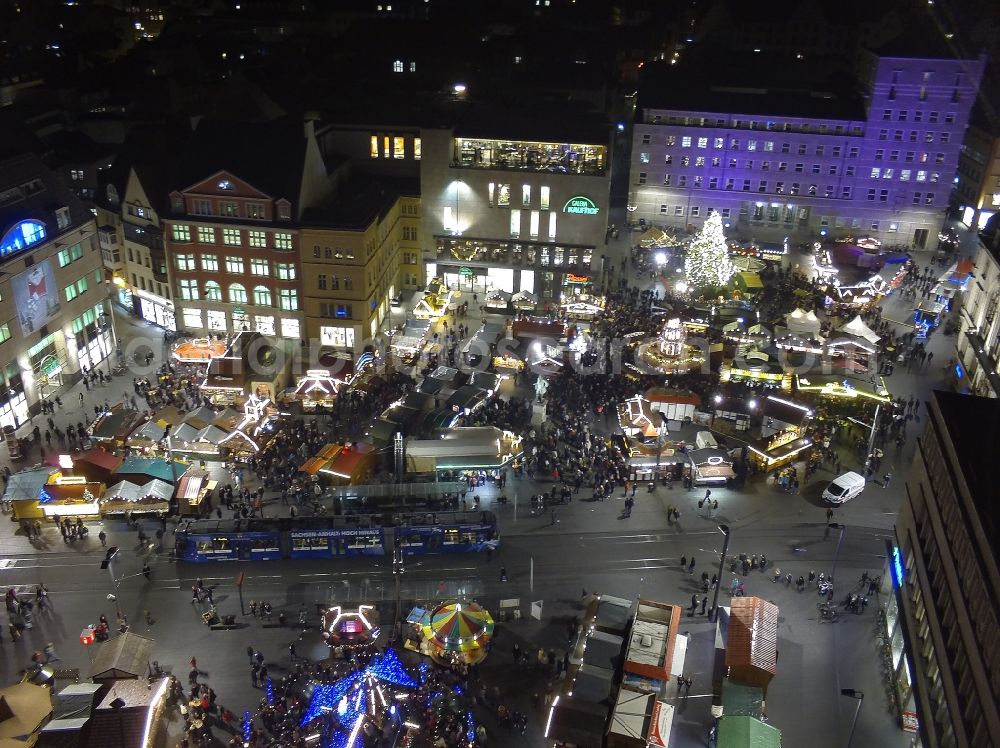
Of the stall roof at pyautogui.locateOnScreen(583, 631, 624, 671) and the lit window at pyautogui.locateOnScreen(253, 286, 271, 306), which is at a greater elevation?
the lit window at pyautogui.locateOnScreen(253, 286, 271, 306)

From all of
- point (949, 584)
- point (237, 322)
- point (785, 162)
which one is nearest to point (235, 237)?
point (237, 322)

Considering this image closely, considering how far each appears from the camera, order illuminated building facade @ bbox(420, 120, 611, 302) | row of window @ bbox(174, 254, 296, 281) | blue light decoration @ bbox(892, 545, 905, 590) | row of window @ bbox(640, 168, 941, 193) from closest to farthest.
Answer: blue light decoration @ bbox(892, 545, 905, 590) < row of window @ bbox(174, 254, 296, 281) < illuminated building facade @ bbox(420, 120, 611, 302) < row of window @ bbox(640, 168, 941, 193)

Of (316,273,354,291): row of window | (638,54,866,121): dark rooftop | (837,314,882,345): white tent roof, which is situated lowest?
(837,314,882,345): white tent roof

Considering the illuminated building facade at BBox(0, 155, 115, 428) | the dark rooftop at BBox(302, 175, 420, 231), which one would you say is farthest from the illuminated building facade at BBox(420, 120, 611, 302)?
the illuminated building facade at BBox(0, 155, 115, 428)

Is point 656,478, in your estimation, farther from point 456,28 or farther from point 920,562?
point 456,28

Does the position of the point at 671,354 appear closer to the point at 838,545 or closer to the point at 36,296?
the point at 838,545

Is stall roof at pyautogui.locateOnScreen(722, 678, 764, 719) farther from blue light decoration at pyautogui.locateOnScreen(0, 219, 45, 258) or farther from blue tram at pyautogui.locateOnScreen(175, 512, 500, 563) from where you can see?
blue light decoration at pyautogui.locateOnScreen(0, 219, 45, 258)

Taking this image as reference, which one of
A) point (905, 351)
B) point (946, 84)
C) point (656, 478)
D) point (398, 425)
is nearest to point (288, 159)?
point (398, 425)
